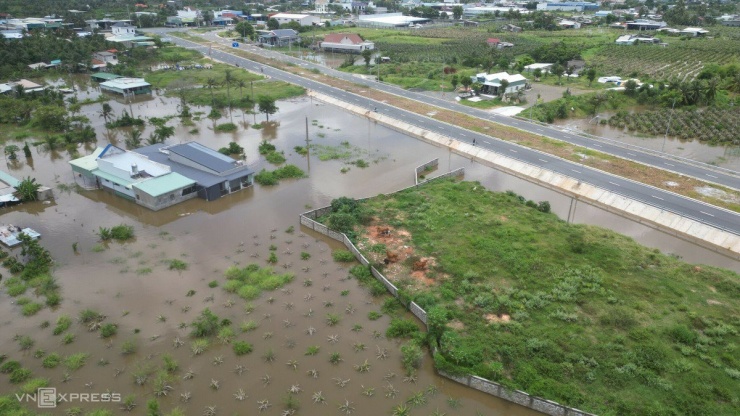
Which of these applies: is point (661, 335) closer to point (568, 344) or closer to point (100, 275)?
point (568, 344)

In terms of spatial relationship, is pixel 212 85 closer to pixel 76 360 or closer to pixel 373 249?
pixel 373 249

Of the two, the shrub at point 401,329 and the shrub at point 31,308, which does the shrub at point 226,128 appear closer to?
the shrub at point 31,308

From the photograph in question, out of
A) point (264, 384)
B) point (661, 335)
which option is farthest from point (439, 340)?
point (661, 335)

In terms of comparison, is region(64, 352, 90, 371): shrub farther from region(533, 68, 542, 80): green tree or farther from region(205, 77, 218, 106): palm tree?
region(533, 68, 542, 80): green tree

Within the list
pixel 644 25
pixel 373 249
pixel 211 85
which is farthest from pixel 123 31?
pixel 644 25

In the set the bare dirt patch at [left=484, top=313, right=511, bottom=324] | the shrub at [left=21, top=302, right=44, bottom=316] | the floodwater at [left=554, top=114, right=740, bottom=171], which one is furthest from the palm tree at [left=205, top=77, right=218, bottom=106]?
the bare dirt patch at [left=484, top=313, right=511, bottom=324]
